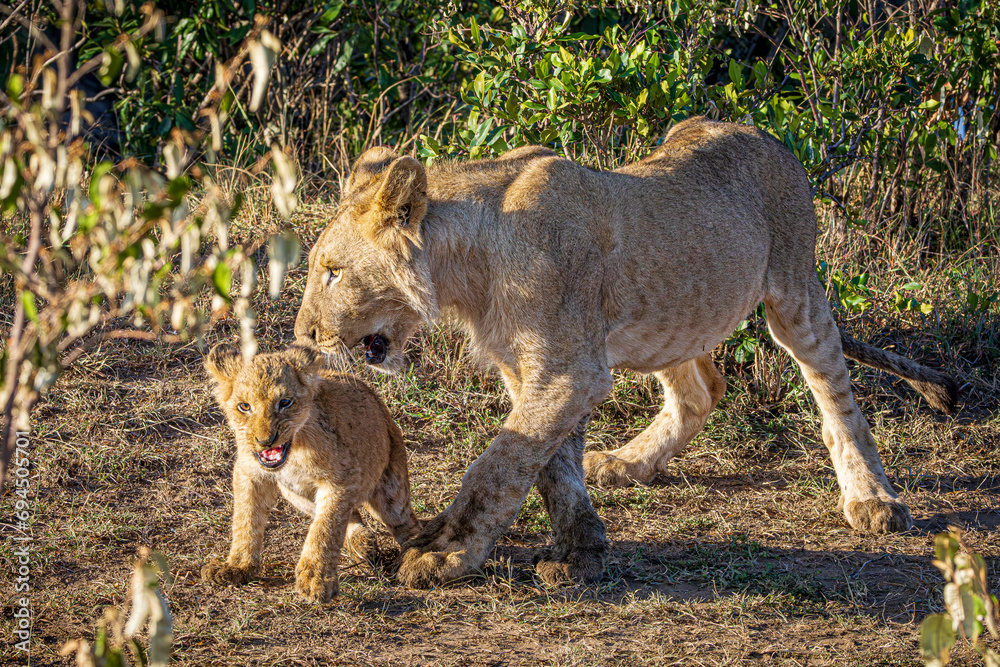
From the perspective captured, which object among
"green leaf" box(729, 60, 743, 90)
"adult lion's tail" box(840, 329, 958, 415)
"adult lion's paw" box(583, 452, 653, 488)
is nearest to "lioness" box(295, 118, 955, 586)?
"adult lion's tail" box(840, 329, 958, 415)

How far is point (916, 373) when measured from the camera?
489cm

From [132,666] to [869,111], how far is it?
187 inches

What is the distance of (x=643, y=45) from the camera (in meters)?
5.10

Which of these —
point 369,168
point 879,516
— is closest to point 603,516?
point 879,516

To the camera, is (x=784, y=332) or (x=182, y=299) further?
(x=784, y=332)

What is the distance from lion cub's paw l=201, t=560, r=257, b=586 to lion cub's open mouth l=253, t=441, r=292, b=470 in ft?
1.51

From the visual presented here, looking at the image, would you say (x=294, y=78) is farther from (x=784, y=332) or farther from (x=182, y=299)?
(x=182, y=299)

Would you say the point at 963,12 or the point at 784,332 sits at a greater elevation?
the point at 963,12

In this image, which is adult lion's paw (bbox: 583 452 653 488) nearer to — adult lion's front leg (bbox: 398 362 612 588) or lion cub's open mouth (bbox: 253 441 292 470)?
adult lion's front leg (bbox: 398 362 612 588)

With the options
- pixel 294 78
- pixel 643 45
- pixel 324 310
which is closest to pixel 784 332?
pixel 643 45

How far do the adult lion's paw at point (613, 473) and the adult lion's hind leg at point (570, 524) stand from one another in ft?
2.47

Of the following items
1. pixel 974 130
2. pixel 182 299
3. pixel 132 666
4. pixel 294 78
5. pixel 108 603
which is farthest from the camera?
pixel 294 78

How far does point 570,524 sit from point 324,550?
95 centimetres

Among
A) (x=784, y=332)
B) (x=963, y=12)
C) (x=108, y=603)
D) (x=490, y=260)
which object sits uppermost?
(x=963, y=12)
